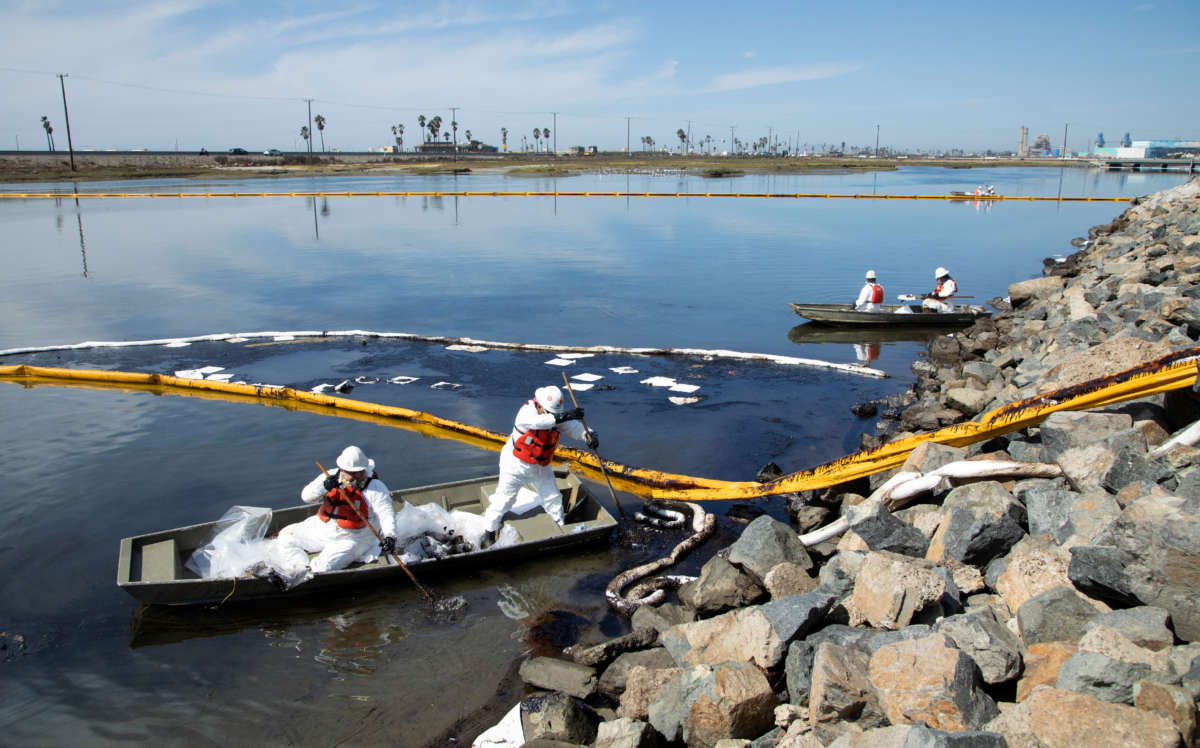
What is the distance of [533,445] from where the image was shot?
10.6 metres

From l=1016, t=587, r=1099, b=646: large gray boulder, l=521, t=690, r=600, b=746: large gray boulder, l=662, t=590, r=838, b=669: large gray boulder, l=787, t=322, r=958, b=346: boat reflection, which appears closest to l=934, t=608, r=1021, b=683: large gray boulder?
l=1016, t=587, r=1099, b=646: large gray boulder

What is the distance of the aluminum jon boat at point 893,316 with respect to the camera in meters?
23.9

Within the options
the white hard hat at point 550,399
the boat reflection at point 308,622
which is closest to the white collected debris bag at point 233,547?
the boat reflection at point 308,622

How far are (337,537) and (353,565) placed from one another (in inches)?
18.2

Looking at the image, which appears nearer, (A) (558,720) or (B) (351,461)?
(A) (558,720)

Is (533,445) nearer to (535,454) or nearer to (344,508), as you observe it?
(535,454)

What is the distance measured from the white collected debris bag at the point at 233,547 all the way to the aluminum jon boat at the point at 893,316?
18362mm

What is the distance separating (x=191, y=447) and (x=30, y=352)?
9981 mm

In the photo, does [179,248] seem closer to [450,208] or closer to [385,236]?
[385,236]

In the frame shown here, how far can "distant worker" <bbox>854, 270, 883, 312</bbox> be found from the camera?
23.8 metres

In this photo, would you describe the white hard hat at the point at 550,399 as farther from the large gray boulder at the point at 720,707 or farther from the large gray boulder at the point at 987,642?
the large gray boulder at the point at 987,642

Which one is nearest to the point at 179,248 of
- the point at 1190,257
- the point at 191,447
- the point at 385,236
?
the point at 385,236

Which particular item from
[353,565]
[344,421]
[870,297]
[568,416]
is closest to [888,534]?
[568,416]

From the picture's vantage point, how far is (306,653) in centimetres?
880
